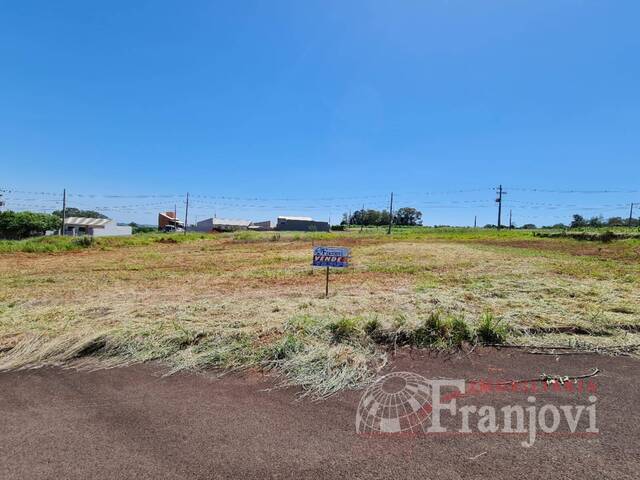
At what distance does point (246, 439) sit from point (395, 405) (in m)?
1.24

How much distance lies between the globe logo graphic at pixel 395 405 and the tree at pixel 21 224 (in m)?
68.6

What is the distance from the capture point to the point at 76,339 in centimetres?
379

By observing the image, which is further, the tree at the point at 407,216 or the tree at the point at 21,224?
the tree at the point at 407,216

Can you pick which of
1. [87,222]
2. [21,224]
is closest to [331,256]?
[21,224]

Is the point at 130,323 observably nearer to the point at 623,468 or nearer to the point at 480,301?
the point at 623,468

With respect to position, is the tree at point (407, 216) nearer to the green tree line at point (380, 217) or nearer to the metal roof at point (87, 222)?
the green tree line at point (380, 217)

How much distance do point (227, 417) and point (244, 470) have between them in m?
0.58

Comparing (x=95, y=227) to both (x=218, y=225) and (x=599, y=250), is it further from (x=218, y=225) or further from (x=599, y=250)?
(x=599, y=250)

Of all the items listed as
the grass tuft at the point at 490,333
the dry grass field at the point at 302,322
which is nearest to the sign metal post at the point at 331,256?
A: the dry grass field at the point at 302,322

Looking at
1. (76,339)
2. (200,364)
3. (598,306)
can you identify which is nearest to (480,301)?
(598,306)

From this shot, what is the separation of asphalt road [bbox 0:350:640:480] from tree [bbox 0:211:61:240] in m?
67.0

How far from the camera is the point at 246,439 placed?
2203 mm

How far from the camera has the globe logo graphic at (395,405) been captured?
7.66 feet

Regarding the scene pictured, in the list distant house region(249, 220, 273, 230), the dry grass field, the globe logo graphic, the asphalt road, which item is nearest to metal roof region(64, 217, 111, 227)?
distant house region(249, 220, 273, 230)
